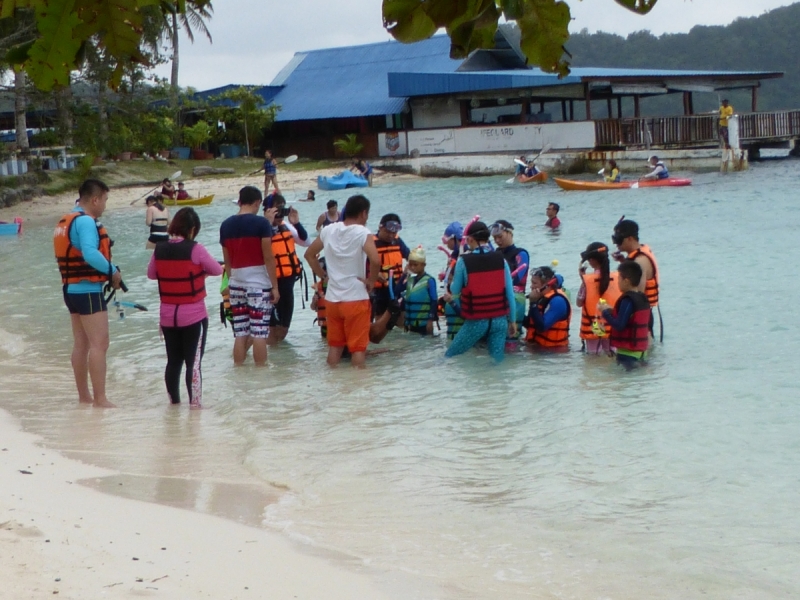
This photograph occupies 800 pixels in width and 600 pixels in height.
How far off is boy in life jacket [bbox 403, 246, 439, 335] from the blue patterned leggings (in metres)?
0.74

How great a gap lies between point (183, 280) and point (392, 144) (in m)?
39.3

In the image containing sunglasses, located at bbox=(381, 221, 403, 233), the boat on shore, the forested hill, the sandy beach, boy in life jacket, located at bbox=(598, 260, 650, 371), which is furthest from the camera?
the forested hill

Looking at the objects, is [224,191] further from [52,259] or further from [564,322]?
[564,322]

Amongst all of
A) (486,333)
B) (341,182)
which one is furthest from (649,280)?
(341,182)

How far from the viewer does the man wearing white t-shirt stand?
319 inches

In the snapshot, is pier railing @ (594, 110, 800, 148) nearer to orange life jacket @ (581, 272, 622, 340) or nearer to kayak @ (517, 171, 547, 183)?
kayak @ (517, 171, 547, 183)

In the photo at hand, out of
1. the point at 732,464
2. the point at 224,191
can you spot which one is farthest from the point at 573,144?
the point at 732,464

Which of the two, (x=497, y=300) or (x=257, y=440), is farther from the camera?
(x=497, y=300)

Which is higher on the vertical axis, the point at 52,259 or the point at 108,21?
the point at 108,21

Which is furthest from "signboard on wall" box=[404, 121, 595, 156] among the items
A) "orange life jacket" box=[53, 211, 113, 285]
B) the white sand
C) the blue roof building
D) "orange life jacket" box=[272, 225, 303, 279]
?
the white sand

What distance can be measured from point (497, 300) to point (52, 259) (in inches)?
539

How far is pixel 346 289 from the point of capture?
323 inches

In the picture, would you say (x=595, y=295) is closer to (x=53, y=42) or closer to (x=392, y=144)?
(x=53, y=42)

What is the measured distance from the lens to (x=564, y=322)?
914 cm
